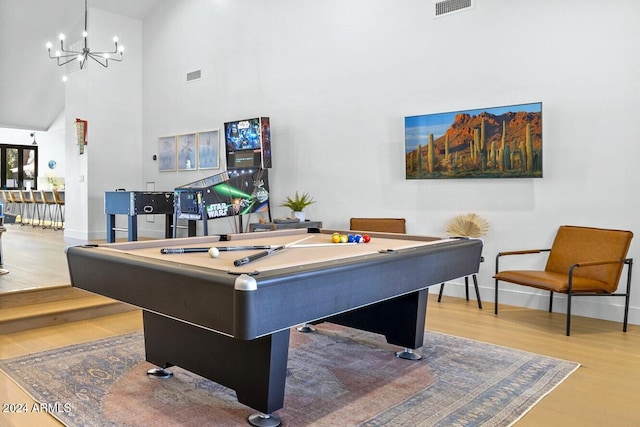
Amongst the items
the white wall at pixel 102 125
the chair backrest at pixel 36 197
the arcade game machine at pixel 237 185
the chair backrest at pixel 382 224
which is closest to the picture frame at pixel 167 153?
the white wall at pixel 102 125

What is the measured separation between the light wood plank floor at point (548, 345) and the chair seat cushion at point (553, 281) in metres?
0.37

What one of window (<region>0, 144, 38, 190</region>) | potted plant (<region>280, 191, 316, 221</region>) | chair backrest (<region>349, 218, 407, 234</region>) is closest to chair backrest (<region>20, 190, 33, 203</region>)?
window (<region>0, 144, 38, 190</region>)

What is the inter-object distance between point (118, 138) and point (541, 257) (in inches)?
303

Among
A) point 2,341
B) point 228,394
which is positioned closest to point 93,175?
point 2,341

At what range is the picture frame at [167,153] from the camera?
867cm

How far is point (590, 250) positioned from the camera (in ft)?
13.9

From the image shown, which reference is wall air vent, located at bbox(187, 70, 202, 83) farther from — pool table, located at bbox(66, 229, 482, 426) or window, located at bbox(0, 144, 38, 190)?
window, located at bbox(0, 144, 38, 190)

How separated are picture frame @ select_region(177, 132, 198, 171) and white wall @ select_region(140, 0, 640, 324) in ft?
0.57

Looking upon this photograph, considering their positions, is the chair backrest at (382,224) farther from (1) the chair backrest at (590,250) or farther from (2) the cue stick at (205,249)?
(2) the cue stick at (205,249)

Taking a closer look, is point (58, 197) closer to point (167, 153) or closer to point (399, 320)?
point (167, 153)

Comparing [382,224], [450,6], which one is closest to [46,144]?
[382,224]

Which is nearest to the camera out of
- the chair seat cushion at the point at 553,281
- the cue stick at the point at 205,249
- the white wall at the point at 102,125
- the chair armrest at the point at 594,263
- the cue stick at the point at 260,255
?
the cue stick at the point at 260,255

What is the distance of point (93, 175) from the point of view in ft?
29.0

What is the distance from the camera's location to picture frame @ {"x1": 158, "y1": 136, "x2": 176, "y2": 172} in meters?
8.67
